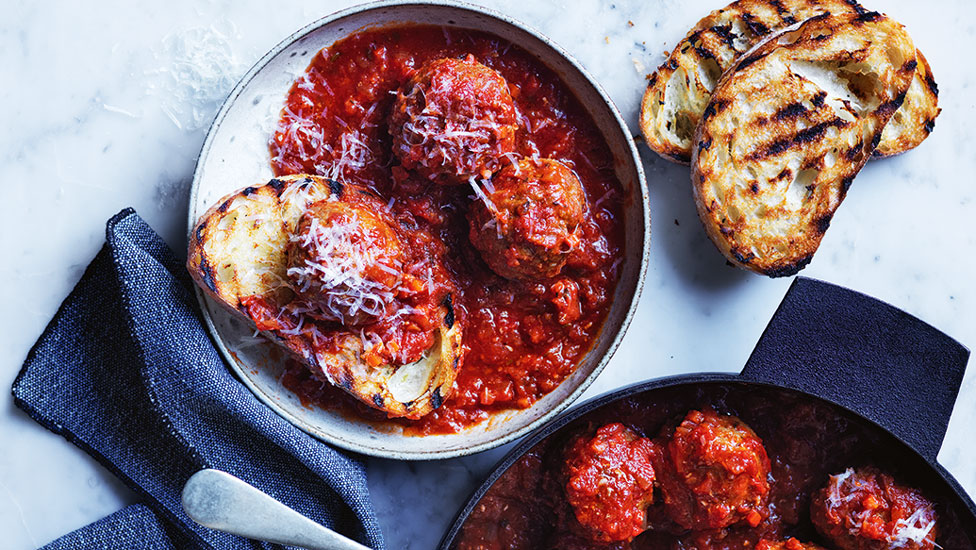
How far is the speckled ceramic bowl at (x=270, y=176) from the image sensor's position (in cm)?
324

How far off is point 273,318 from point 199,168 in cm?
67

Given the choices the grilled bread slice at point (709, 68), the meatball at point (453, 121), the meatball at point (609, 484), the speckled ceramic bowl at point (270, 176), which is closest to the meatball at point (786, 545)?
the meatball at point (609, 484)

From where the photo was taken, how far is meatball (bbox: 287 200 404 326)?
290cm

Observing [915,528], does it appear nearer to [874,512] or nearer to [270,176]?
[874,512]

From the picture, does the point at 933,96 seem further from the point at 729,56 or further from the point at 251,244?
the point at 251,244

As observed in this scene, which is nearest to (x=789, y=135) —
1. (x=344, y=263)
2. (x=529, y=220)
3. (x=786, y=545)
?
(x=529, y=220)

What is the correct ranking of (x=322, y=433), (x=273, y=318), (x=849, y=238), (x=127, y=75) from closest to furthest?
(x=273, y=318), (x=322, y=433), (x=127, y=75), (x=849, y=238)

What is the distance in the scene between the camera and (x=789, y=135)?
348 centimetres

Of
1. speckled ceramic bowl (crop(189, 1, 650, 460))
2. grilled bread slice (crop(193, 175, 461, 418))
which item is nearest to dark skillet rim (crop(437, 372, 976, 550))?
speckled ceramic bowl (crop(189, 1, 650, 460))

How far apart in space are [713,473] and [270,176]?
7.23ft

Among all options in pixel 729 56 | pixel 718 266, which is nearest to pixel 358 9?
pixel 729 56

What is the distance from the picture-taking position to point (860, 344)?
3451mm

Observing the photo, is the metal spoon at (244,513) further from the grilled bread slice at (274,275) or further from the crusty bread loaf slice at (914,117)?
the crusty bread loaf slice at (914,117)

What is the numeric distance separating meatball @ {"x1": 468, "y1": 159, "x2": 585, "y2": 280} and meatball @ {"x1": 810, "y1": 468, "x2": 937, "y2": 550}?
1518mm
